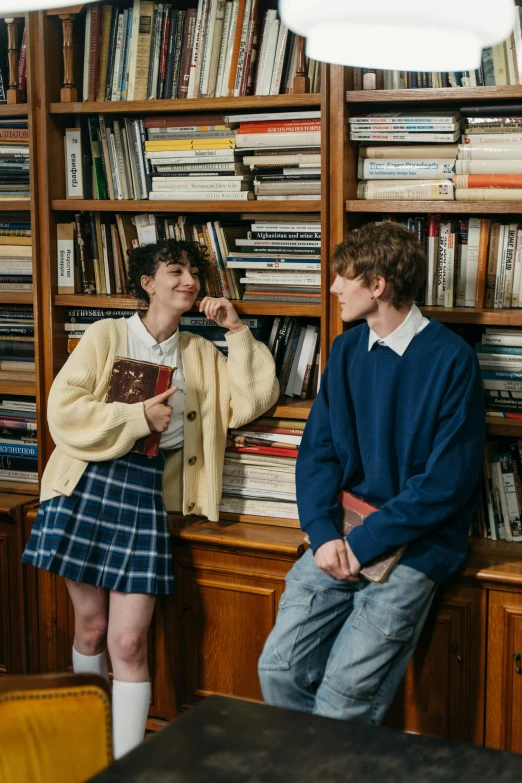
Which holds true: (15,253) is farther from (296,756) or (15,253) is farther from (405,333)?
(296,756)

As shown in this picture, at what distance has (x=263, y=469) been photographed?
2793mm

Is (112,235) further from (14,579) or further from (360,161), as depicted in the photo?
(14,579)

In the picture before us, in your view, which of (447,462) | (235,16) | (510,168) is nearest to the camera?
(447,462)

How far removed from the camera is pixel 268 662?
2.30 m

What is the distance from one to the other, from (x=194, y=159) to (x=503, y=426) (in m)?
1.19

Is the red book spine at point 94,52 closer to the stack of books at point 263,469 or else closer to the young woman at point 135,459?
the young woman at point 135,459

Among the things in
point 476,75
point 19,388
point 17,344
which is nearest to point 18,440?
point 19,388

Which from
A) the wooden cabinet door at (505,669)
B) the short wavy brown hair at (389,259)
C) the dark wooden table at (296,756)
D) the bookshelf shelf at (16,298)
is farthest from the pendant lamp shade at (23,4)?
the bookshelf shelf at (16,298)

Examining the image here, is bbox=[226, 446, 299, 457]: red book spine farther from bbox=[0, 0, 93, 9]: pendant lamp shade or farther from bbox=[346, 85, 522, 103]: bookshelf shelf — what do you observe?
bbox=[0, 0, 93, 9]: pendant lamp shade

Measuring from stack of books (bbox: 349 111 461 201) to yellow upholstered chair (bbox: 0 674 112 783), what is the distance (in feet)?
5.63

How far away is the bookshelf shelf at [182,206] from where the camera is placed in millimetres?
2680

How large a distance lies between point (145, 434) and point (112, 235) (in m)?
0.74

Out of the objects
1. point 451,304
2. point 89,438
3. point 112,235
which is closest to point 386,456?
point 451,304

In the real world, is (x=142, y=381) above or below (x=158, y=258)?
below
